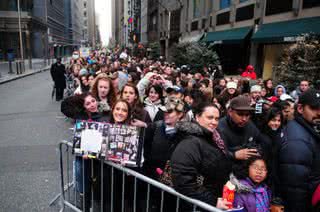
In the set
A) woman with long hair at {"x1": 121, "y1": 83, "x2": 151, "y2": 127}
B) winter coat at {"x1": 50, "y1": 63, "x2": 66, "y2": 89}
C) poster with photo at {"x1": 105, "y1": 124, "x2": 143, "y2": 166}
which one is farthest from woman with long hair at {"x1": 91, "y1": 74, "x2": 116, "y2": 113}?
winter coat at {"x1": 50, "y1": 63, "x2": 66, "y2": 89}

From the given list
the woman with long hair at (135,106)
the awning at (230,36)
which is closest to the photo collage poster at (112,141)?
the woman with long hair at (135,106)

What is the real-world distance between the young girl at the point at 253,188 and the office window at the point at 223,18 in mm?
19076

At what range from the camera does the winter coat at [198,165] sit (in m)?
2.31

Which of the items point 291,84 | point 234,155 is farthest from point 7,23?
point 234,155

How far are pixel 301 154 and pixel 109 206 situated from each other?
2442 millimetres

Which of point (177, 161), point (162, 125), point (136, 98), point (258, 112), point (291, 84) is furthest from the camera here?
point (291, 84)

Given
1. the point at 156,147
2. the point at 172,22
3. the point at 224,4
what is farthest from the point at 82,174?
the point at 172,22

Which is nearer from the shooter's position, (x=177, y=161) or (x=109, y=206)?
(x=177, y=161)

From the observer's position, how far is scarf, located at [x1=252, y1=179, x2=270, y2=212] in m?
2.44

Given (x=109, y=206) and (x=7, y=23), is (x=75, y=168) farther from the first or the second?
(x=7, y=23)

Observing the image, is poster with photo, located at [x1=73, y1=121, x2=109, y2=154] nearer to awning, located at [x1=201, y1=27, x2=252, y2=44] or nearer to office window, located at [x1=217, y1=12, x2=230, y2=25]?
awning, located at [x1=201, y1=27, x2=252, y2=44]

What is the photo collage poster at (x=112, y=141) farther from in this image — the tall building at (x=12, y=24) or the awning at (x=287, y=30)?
the tall building at (x=12, y=24)

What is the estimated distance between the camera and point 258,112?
4117 mm

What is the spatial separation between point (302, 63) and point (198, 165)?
738cm
